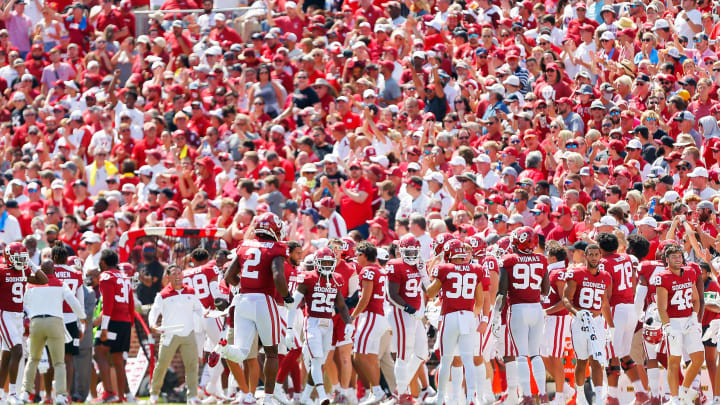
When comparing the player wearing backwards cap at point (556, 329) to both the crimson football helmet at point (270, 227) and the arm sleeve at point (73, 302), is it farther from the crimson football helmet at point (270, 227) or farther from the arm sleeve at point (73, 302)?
A: the arm sleeve at point (73, 302)

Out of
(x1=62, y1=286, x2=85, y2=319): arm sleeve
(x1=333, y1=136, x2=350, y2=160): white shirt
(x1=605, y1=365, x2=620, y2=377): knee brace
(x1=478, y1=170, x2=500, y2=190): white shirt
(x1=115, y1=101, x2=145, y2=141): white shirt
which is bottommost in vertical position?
(x1=605, y1=365, x2=620, y2=377): knee brace

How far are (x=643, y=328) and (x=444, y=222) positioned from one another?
3.17 meters

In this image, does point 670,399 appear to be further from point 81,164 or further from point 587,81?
point 81,164

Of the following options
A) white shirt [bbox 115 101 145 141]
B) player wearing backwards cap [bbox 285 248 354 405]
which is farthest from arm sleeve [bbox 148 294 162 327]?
white shirt [bbox 115 101 145 141]

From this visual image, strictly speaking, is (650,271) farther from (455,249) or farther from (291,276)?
(291,276)

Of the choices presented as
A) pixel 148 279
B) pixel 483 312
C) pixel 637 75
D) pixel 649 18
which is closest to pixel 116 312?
pixel 148 279

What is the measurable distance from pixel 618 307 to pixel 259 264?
384 cm

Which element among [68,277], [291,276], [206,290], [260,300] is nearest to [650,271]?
[291,276]

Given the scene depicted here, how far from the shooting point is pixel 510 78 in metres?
18.9

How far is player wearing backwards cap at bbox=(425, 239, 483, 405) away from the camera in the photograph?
13336mm

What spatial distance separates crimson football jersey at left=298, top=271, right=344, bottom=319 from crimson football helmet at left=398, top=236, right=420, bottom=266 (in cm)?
78

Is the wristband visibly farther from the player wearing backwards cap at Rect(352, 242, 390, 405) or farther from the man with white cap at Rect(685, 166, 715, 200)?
the man with white cap at Rect(685, 166, 715, 200)

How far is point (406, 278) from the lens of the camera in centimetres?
1423

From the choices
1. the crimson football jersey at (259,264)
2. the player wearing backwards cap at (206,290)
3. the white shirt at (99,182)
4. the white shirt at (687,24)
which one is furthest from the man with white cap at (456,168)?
the white shirt at (99,182)
